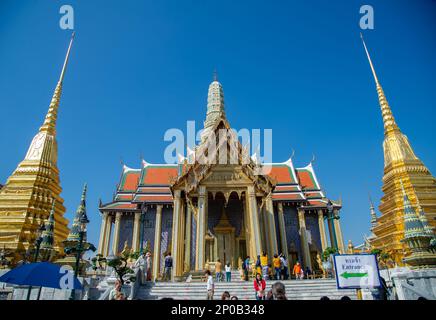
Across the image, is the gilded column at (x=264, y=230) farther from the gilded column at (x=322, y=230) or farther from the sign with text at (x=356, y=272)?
the sign with text at (x=356, y=272)

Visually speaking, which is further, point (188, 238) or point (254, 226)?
point (188, 238)

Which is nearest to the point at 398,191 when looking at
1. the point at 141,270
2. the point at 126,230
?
the point at 141,270

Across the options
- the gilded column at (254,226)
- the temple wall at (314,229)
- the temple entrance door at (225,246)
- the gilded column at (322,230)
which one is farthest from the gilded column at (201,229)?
the gilded column at (322,230)

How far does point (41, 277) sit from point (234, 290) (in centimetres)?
751

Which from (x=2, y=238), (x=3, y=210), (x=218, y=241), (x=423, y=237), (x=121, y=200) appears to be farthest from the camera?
(x=121, y=200)

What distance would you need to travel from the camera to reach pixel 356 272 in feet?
18.8

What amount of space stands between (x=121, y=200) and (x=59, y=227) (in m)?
6.08

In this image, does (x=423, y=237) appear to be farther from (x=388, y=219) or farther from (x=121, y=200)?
(x=121, y=200)

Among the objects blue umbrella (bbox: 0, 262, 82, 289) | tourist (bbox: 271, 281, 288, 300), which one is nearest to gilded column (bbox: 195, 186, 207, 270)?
blue umbrella (bbox: 0, 262, 82, 289)

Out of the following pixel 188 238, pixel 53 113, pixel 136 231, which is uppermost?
pixel 53 113

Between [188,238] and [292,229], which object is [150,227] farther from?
[292,229]

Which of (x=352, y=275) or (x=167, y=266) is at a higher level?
(x=167, y=266)
